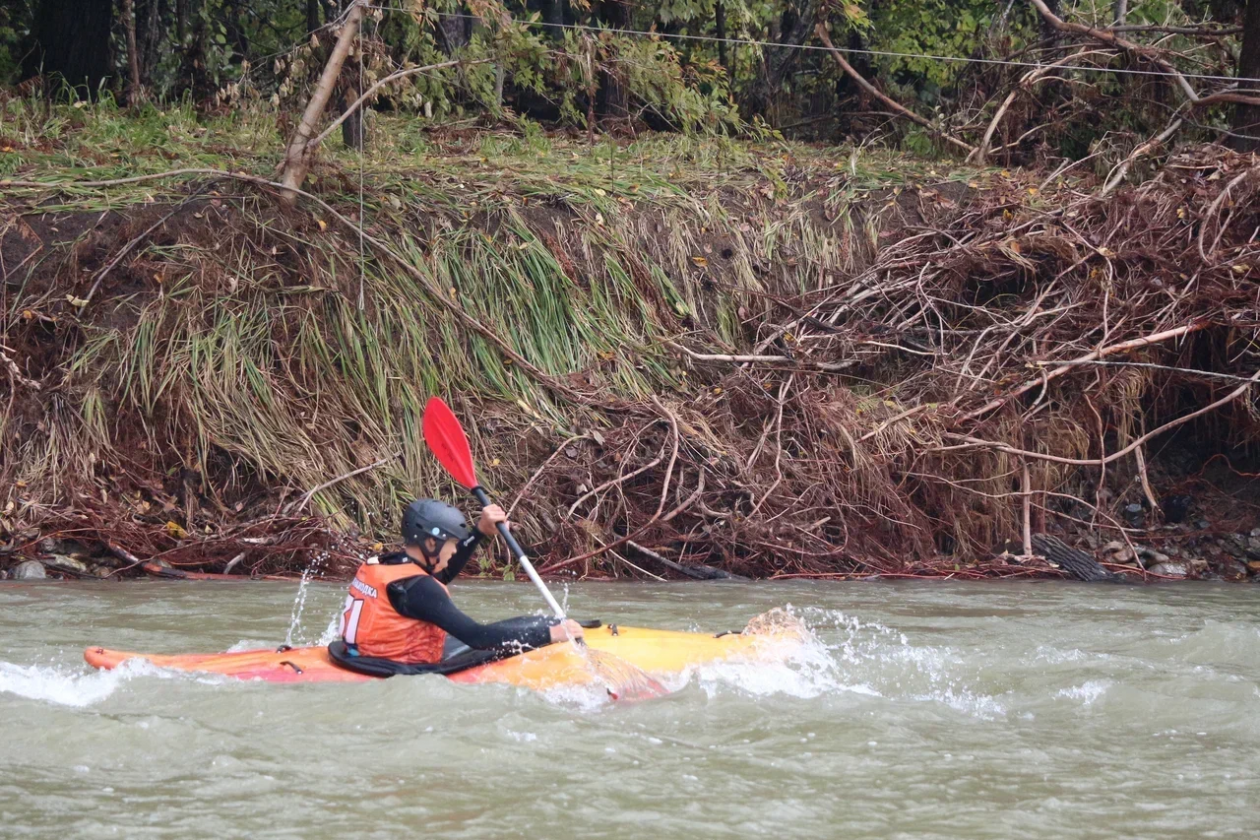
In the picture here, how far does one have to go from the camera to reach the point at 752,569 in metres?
7.91

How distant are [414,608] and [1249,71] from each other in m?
8.01

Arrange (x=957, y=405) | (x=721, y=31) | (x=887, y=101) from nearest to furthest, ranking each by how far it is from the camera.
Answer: (x=957, y=405) < (x=887, y=101) < (x=721, y=31)

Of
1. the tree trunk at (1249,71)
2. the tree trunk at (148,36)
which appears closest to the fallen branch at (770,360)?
the tree trunk at (1249,71)

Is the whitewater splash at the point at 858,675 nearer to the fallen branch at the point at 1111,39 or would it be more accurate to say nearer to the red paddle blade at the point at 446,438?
the red paddle blade at the point at 446,438

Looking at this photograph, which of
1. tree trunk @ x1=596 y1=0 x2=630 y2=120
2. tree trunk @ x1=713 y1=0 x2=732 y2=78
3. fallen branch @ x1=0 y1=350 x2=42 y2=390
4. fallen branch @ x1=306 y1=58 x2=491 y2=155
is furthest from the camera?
tree trunk @ x1=713 y1=0 x2=732 y2=78

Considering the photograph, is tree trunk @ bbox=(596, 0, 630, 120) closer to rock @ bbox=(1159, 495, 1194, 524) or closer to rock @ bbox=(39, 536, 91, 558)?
rock @ bbox=(1159, 495, 1194, 524)

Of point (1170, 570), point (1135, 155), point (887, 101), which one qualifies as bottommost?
point (1170, 570)

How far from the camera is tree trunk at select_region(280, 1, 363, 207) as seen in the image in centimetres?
870

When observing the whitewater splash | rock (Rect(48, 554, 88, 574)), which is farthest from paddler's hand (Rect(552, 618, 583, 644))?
rock (Rect(48, 554, 88, 574))

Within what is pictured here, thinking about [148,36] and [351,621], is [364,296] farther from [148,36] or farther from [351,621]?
[148,36]

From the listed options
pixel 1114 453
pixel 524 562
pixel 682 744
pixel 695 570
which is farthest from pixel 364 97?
pixel 682 744

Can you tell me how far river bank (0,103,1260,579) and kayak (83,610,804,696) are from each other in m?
2.58

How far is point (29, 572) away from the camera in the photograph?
715 cm

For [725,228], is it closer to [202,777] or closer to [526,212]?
Result: [526,212]
